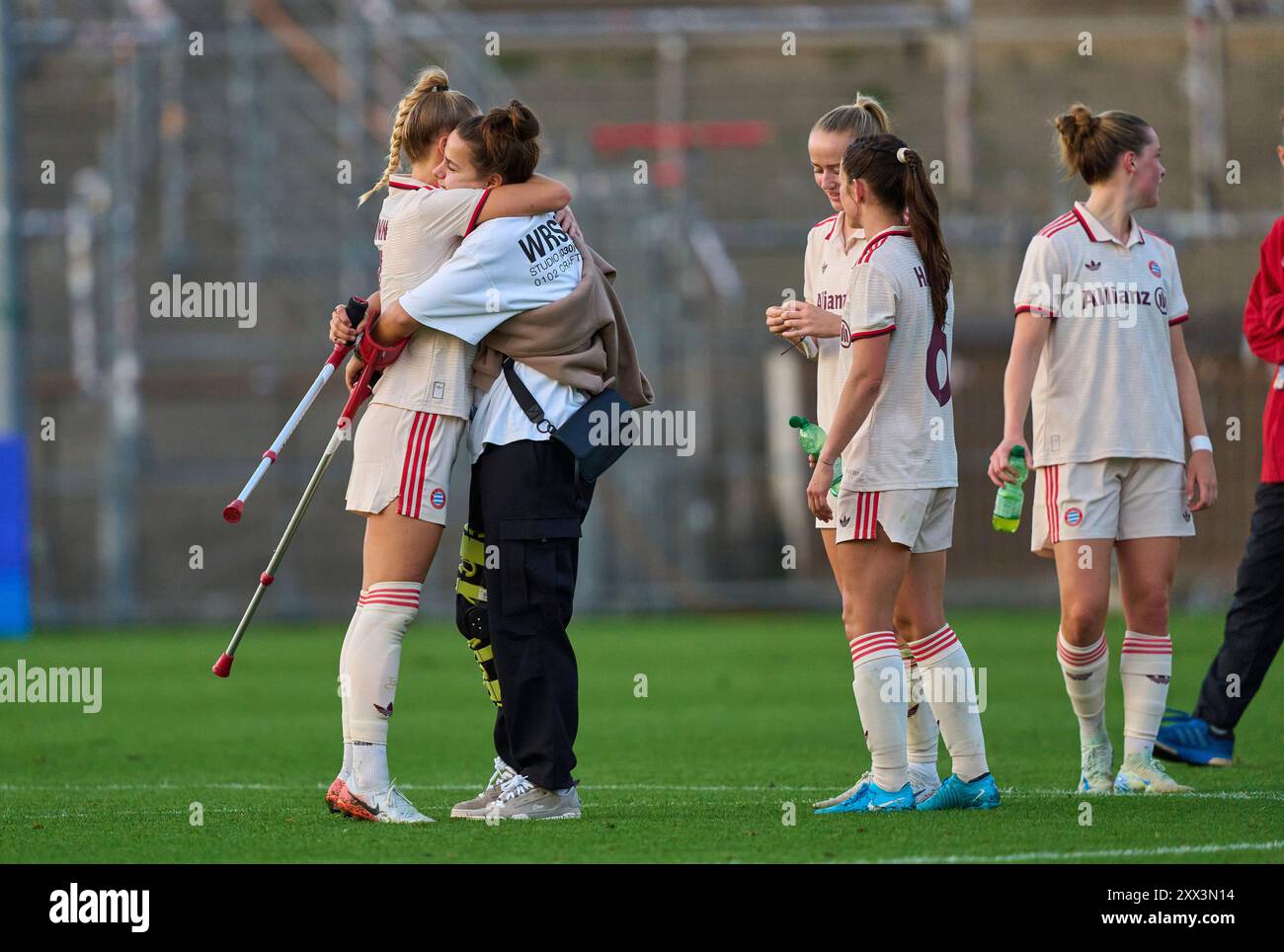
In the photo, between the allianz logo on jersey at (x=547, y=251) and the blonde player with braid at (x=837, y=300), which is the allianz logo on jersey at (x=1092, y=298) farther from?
the allianz logo on jersey at (x=547, y=251)

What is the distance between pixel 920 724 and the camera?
19.5 ft

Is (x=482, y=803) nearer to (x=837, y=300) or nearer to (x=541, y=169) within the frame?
(x=837, y=300)

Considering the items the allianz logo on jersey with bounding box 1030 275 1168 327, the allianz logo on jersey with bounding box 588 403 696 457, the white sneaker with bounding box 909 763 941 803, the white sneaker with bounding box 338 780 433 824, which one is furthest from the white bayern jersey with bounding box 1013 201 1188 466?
the allianz logo on jersey with bounding box 588 403 696 457

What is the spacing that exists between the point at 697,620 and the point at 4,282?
20.7 feet

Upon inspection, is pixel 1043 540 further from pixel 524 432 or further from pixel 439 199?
pixel 439 199

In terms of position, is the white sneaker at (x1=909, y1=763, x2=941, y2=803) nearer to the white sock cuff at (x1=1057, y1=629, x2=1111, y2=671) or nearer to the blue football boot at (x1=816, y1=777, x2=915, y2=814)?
the blue football boot at (x1=816, y1=777, x2=915, y2=814)

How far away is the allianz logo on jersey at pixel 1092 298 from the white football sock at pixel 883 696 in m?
1.30

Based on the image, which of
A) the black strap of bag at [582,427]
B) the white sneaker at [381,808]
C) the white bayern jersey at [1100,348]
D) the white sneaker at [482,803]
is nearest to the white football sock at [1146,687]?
the white bayern jersey at [1100,348]

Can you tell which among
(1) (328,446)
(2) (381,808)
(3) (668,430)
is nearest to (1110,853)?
(2) (381,808)

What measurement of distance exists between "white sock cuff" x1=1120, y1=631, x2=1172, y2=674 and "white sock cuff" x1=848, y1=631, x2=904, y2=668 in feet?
3.41

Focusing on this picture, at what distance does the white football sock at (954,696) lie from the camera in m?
5.80

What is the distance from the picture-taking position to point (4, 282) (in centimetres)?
1506

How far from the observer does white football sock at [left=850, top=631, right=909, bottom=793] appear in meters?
5.63

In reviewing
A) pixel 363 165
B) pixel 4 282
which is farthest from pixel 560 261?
pixel 363 165
